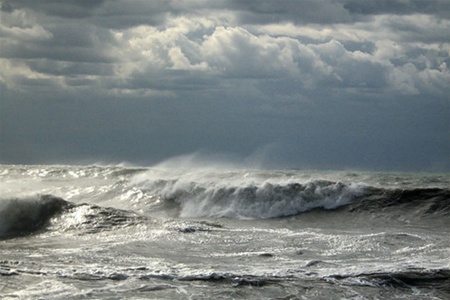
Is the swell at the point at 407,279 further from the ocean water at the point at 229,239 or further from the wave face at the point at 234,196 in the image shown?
the wave face at the point at 234,196

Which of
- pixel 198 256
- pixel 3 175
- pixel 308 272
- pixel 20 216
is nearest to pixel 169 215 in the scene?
pixel 20 216

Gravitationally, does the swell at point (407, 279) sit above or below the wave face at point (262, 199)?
below

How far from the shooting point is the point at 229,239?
66.2 feet

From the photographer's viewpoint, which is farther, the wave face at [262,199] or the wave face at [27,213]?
the wave face at [262,199]

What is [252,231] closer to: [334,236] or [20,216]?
[334,236]

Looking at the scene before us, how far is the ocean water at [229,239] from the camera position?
46.6ft

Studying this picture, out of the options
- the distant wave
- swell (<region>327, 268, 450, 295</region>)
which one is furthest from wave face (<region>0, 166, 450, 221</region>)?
swell (<region>327, 268, 450, 295</region>)

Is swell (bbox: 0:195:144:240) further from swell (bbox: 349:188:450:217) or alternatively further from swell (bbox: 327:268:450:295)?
swell (bbox: 327:268:450:295)

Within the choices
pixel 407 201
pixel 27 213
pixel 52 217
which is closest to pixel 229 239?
pixel 52 217

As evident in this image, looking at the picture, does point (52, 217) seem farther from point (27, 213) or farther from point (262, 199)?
point (262, 199)

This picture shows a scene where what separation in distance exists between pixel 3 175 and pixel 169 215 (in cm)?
2119

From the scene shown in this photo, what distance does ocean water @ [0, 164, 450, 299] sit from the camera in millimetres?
14219

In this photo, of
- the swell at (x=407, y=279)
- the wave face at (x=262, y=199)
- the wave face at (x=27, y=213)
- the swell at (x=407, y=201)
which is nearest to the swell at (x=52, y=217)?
the wave face at (x=27, y=213)

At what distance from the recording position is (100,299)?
13055 millimetres
